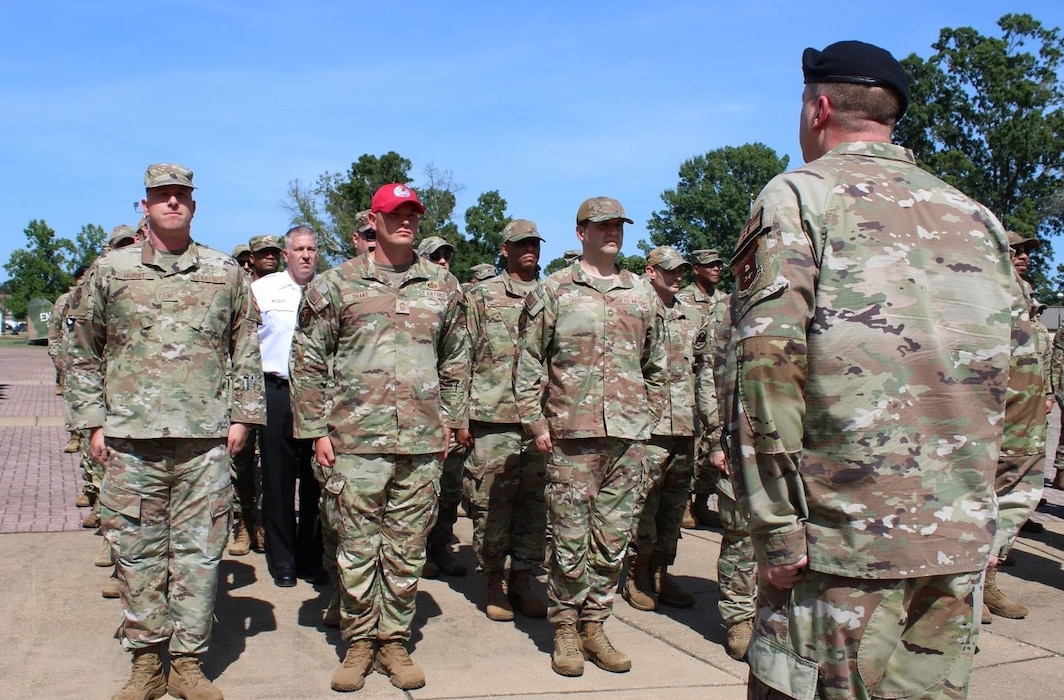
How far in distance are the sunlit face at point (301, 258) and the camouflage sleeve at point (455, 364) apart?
1.94m

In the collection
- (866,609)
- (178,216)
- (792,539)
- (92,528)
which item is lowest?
(92,528)

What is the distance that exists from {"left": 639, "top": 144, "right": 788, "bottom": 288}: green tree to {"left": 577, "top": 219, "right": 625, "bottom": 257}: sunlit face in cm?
6237

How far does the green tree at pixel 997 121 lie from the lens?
48281 millimetres

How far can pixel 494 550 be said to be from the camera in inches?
243

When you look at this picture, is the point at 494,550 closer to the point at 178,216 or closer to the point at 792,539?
the point at 178,216

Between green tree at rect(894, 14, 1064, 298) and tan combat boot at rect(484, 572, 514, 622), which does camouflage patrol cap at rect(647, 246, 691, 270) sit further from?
green tree at rect(894, 14, 1064, 298)

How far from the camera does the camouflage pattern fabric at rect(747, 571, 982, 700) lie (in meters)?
2.44

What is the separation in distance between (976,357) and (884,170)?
56 cm

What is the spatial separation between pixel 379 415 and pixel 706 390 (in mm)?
2475

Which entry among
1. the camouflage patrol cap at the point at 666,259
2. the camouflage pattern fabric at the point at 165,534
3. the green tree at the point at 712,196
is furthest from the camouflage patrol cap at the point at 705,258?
the green tree at the point at 712,196

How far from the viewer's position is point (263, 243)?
7.38m

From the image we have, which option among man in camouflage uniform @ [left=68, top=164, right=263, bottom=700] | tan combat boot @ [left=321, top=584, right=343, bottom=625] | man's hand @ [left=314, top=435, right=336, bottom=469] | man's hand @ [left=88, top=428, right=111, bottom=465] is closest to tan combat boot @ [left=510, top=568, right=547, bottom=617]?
tan combat boot @ [left=321, top=584, right=343, bottom=625]

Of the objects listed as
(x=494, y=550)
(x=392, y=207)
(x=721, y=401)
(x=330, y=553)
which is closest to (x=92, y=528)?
(x=330, y=553)

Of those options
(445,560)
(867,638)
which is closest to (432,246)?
(445,560)
